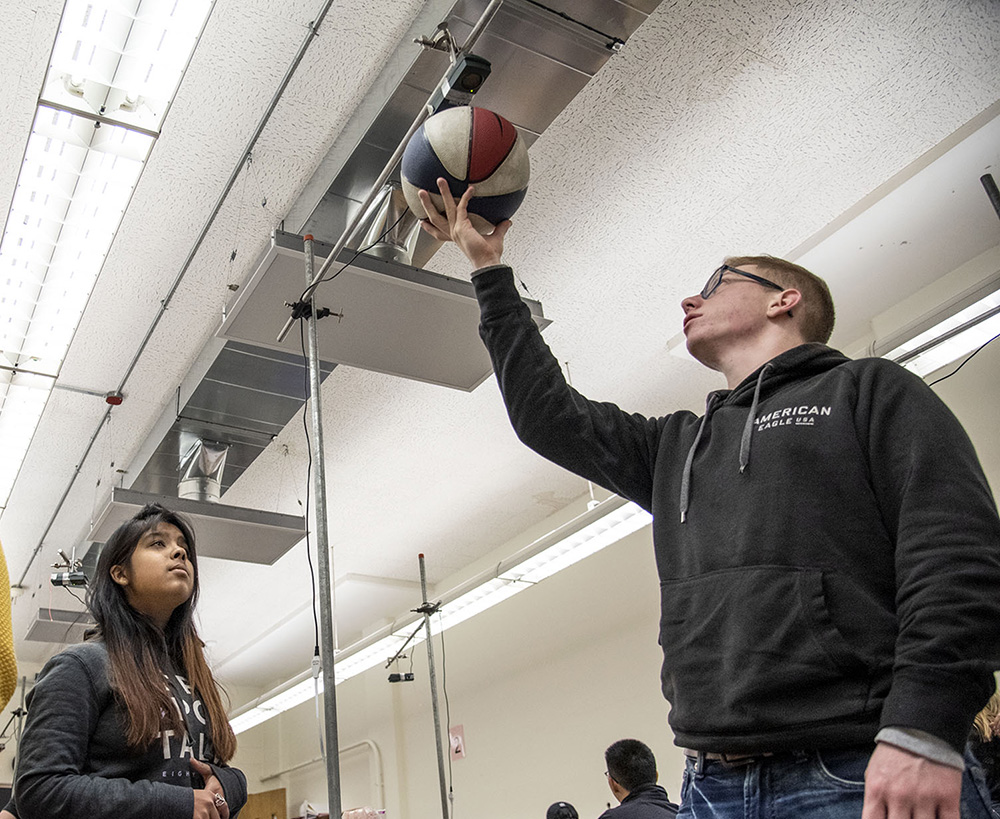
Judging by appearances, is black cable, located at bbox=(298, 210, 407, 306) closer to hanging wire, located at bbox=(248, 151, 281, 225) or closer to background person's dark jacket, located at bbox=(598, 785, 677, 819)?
hanging wire, located at bbox=(248, 151, 281, 225)

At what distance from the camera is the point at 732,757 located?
1.07m

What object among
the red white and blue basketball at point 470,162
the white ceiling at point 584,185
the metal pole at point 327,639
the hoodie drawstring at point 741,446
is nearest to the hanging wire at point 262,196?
the white ceiling at point 584,185

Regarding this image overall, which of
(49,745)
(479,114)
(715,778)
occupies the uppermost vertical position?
(479,114)

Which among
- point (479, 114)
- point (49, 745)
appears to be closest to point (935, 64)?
point (479, 114)

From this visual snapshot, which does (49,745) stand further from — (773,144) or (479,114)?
(773,144)

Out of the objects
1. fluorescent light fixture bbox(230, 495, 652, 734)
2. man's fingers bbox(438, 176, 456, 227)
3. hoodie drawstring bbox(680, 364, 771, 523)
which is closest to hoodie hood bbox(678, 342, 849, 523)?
hoodie drawstring bbox(680, 364, 771, 523)

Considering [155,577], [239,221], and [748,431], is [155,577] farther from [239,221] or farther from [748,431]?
[239,221]

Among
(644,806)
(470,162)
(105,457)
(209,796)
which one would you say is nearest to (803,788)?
(209,796)

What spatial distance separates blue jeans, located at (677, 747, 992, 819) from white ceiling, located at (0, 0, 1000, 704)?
9.01 ft

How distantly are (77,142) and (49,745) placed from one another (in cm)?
229

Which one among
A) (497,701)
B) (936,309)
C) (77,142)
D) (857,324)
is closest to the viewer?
(77,142)

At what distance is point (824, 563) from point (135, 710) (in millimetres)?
1119

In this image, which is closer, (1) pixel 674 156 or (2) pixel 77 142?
(2) pixel 77 142

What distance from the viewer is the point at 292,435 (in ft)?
18.5
